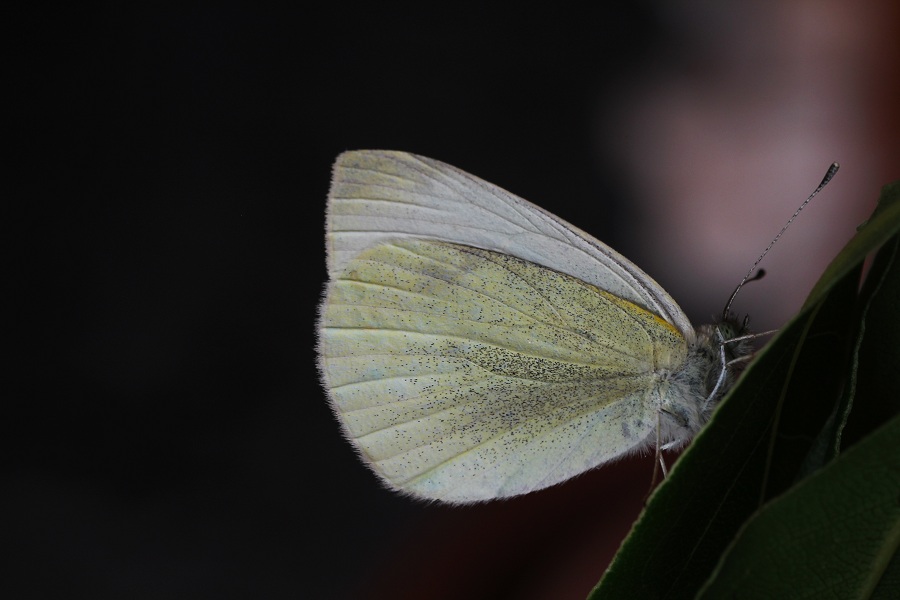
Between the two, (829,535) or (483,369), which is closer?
(829,535)

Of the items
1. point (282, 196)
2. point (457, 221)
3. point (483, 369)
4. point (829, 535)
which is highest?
point (829, 535)

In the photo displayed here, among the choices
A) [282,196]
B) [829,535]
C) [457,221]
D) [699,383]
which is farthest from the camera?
[282,196]

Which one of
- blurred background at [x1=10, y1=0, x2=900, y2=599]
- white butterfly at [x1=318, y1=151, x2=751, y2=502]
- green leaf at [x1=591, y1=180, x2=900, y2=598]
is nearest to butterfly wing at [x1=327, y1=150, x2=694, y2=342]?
white butterfly at [x1=318, y1=151, x2=751, y2=502]

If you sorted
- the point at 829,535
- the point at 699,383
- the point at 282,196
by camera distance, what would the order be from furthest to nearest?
1. the point at 282,196
2. the point at 699,383
3. the point at 829,535

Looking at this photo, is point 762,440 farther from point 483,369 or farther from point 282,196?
point 282,196

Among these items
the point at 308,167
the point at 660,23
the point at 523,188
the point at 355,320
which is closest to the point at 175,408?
the point at 308,167

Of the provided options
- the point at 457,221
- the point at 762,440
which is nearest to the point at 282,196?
the point at 457,221

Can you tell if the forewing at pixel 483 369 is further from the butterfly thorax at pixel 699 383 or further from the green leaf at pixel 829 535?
the green leaf at pixel 829 535

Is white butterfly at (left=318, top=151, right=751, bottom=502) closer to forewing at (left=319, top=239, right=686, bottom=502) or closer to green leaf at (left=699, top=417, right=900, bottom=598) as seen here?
forewing at (left=319, top=239, right=686, bottom=502)
